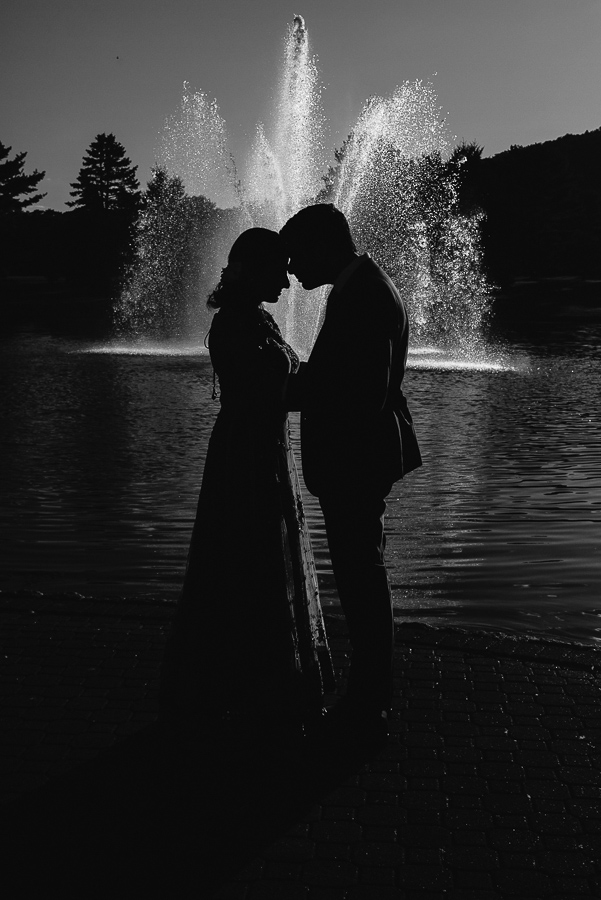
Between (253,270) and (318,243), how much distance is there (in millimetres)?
255

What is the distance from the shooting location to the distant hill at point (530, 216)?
231ft

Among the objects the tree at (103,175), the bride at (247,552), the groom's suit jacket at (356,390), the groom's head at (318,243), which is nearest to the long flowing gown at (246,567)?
the bride at (247,552)

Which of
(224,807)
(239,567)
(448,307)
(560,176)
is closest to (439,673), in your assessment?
(239,567)

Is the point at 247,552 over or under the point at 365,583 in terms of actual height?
over

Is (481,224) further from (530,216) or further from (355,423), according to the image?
(355,423)

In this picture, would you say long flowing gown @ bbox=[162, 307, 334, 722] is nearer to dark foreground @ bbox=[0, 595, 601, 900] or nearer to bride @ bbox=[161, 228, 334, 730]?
bride @ bbox=[161, 228, 334, 730]

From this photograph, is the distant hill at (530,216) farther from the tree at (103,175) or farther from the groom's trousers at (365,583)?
the groom's trousers at (365,583)

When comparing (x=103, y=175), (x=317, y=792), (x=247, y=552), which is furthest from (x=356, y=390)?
(x=103, y=175)

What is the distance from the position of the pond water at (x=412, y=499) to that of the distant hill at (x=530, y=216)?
55.6m

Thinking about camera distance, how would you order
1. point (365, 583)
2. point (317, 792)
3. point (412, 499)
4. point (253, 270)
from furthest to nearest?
point (412, 499)
point (365, 583)
point (253, 270)
point (317, 792)

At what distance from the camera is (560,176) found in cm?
7300

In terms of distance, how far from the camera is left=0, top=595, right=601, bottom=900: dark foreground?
2744 millimetres

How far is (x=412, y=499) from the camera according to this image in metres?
8.10

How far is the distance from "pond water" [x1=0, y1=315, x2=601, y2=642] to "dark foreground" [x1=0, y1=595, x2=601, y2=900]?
0.84 m
